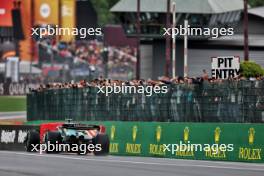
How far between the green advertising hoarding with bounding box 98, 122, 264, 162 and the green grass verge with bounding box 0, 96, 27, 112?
160ft

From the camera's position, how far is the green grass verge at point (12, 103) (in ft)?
266

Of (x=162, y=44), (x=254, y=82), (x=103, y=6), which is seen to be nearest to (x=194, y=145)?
(x=254, y=82)

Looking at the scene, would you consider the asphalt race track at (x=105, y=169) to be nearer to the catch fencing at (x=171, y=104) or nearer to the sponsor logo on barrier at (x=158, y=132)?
the catch fencing at (x=171, y=104)

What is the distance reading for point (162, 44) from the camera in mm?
67375

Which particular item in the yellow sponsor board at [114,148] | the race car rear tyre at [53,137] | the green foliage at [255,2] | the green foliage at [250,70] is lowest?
the yellow sponsor board at [114,148]

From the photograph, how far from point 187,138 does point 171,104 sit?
1.53 metres

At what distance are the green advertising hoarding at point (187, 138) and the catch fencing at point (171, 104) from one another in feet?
0.87

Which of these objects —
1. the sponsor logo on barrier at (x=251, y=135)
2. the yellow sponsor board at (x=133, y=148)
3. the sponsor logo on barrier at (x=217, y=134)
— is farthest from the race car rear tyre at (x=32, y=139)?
the sponsor logo on barrier at (x=251, y=135)

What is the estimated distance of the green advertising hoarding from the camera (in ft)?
82.6

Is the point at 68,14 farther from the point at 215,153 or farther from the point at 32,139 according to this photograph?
the point at 215,153

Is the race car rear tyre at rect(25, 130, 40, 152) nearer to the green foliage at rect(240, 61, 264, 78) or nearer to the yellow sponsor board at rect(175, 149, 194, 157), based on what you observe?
the yellow sponsor board at rect(175, 149, 194, 157)

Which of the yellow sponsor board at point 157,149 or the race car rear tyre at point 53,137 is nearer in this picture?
the race car rear tyre at point 53,137

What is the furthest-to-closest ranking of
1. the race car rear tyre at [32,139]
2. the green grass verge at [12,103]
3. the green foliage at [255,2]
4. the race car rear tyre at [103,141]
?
the green foliage at [255,2] → the green grass verge at [12,103] → the race car rear tyre at [32,139] → the race car rear tyre at [103,141]

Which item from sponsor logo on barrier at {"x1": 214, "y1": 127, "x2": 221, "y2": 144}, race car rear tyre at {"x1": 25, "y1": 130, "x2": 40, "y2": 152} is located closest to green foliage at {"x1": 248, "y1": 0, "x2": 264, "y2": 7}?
race car rear tyre at {"x1": 25, "y1": 130, "x2": 40, "y2": 152}
